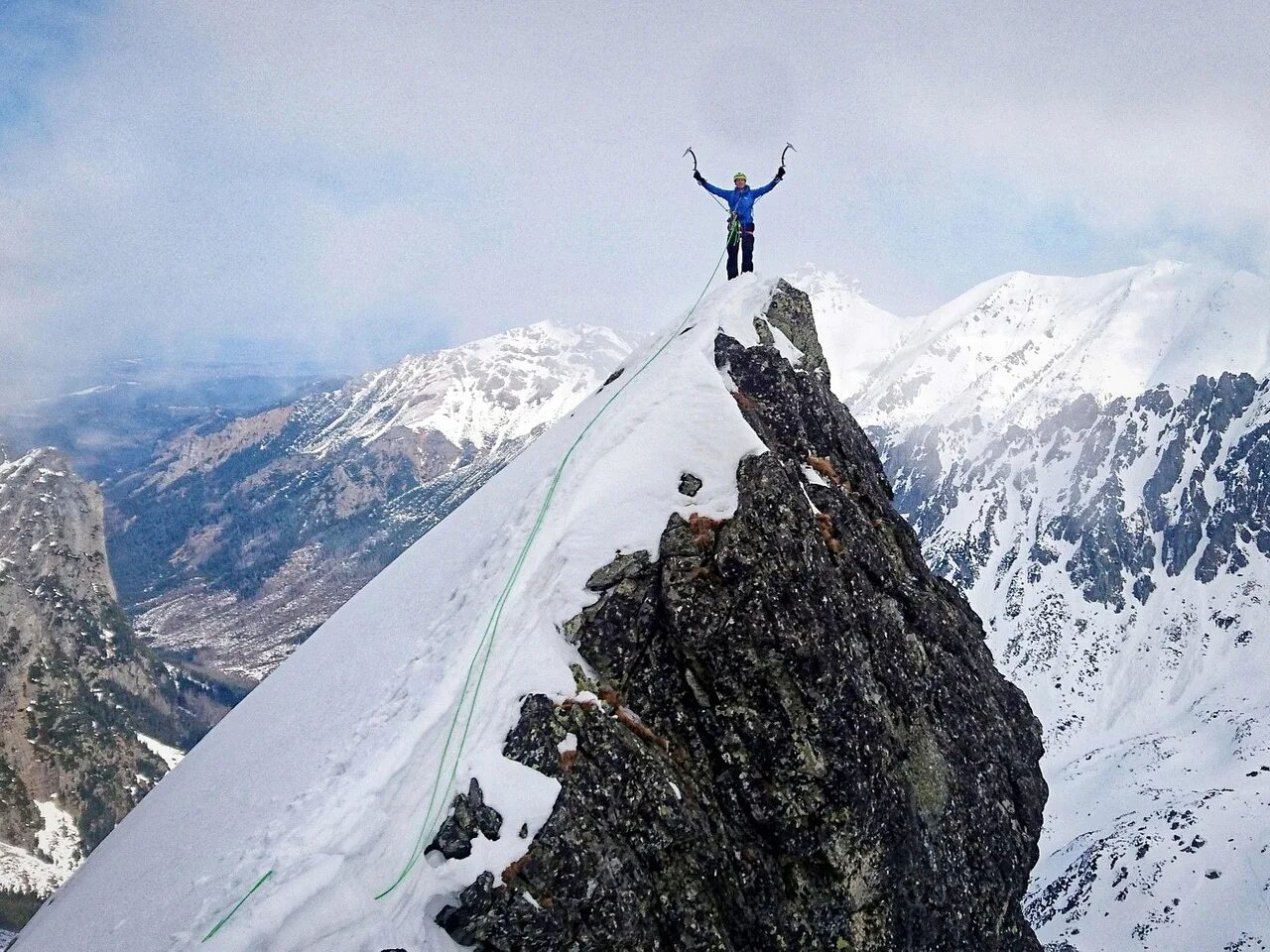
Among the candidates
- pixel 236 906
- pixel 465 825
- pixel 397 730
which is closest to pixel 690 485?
pixel 397 730

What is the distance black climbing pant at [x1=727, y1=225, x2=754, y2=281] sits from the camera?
31.6 meters

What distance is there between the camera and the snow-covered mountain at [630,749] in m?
14.7

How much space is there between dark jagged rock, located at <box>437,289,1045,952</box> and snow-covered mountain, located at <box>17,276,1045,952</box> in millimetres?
60

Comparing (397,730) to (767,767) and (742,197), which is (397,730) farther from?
(742,197)

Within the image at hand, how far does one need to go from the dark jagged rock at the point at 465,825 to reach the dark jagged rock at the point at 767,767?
70 centimetres

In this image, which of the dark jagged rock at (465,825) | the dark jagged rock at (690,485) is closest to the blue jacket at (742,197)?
the dark jagged rock at (690,485)

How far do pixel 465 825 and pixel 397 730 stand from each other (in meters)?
3.14

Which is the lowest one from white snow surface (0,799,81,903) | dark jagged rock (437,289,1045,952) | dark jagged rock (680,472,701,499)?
dark jagged rock (437,289,1045,952)

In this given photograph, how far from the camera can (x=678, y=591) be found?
19203 millimetres

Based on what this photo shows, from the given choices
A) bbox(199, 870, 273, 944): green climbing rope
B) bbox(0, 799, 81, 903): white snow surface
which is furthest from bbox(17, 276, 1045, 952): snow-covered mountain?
bbox(0, 799, 81, 903): white snow surface

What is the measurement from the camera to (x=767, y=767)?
718 inches

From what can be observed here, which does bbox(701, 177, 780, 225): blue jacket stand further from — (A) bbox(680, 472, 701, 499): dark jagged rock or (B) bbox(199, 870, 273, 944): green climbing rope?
(B) bbox(199, 870, 273, 944): green climbing rope

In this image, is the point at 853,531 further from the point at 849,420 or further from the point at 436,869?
the point at 436,869

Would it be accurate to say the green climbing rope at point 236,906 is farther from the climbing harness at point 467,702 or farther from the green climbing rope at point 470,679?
the green climbing rope at point 470,679
